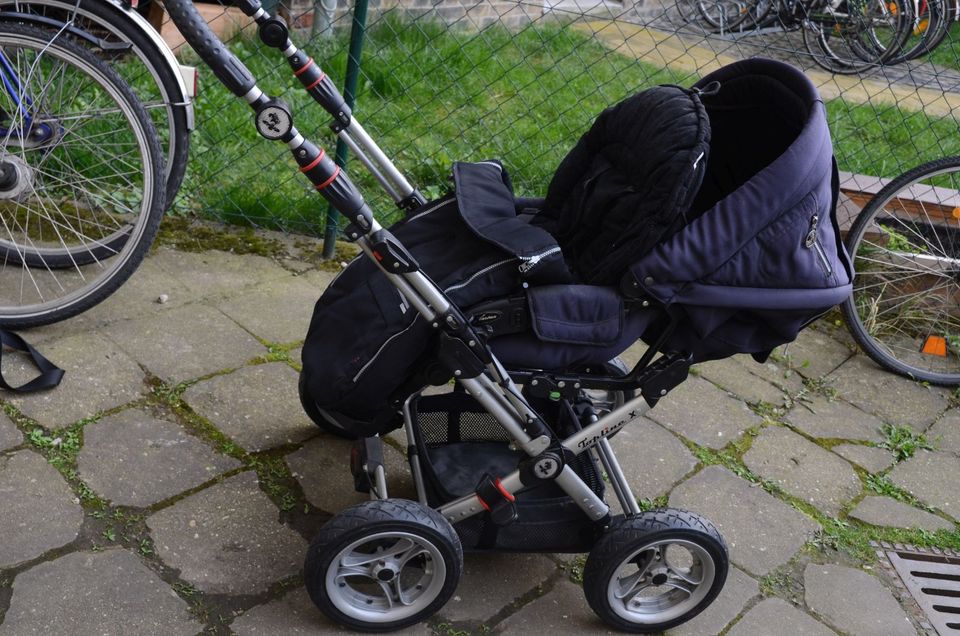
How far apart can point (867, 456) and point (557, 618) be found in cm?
158

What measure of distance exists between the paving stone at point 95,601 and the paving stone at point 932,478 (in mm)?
Answer: 2429

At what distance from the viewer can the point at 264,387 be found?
131 inches

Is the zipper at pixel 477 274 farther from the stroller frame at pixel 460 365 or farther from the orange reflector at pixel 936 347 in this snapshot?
the orange reflector at pixel 936 347

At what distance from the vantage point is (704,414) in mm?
3693

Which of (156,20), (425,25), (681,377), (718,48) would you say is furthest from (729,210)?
(718,48)

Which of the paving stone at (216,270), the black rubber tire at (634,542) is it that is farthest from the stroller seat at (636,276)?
the paving stone at (216,270)

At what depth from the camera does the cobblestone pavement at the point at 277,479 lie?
254cm

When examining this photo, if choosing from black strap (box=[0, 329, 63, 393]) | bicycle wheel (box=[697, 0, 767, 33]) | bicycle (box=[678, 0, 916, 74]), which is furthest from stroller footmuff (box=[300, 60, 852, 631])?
bicycle wheel (box=[697, 0, 767, 33])

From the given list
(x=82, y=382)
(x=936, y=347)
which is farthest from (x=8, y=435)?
(x=936, y=347)

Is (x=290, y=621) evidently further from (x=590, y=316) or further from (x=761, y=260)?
(x=761, y=260)

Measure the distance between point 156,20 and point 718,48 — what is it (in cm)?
433

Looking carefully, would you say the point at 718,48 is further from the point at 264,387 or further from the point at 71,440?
the point at 71,440

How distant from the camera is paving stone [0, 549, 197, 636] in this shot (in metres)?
2.35

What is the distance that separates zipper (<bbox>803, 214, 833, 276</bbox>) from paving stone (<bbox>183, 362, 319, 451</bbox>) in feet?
5.27
